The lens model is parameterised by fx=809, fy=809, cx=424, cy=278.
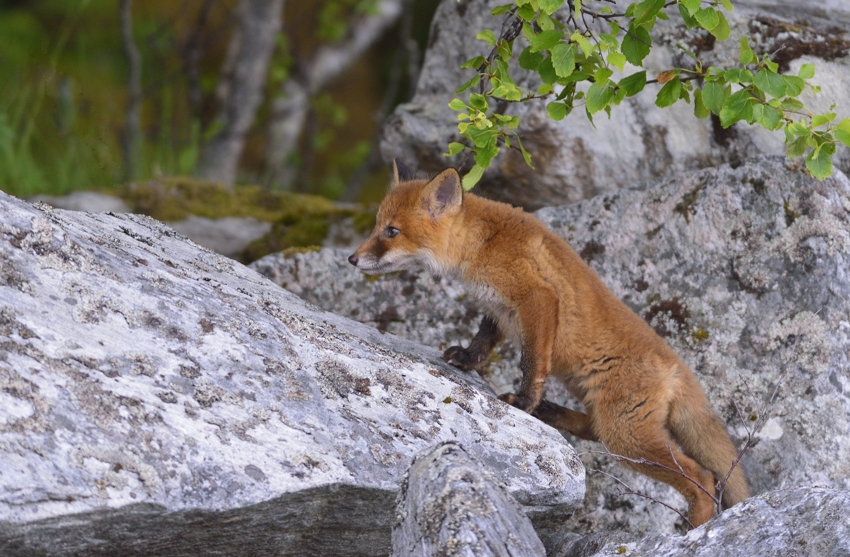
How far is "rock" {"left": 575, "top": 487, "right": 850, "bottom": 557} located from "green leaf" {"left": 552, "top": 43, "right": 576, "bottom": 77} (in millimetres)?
2241

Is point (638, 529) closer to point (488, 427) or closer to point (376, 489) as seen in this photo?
point (488, 427)

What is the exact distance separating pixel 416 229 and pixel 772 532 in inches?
123

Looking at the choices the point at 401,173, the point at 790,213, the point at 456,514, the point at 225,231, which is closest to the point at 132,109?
the point at 225,231

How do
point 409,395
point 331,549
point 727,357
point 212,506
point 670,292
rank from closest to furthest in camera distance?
point 212,506, point 331,549, point 409,395, point 727,357, point 670,292

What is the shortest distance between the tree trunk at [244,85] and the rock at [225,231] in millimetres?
4639

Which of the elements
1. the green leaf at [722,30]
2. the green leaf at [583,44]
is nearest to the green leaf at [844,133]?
the green leaf at [722,30]

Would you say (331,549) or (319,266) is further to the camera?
(319,266)

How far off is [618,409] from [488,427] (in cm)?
117

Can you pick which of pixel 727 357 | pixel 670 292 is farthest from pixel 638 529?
pixel 670 292

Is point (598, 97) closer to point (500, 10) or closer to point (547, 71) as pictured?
point (547, 71)

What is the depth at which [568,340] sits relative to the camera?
5.09 metres

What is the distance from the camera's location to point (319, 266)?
6562mm

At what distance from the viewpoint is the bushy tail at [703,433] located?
4953 millimetres

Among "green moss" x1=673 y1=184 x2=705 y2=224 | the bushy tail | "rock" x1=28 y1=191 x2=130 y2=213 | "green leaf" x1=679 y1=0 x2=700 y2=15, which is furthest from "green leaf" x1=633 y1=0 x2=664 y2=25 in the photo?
"rock" x1=28 y1=191 x2=130 y2=213
